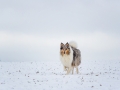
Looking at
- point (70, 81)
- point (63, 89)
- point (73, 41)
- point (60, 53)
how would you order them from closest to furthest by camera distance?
point (63, 89), point (70, 81), point (60, 53), point (73, 41)

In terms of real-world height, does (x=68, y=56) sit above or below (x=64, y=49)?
below

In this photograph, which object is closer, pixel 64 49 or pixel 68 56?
pixel 64 49

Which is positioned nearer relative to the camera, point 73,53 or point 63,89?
point 63,89

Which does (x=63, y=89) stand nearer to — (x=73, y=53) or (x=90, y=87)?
(x=90, y=87)

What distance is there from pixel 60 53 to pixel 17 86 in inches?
241

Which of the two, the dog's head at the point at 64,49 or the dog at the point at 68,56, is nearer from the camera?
the dog's head at the point at 64,49

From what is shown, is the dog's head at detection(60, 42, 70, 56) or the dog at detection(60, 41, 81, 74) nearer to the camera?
the dog's head at detection(60, 42, 70, 56)

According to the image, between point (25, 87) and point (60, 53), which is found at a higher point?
point (60, 53)

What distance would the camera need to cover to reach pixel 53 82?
14.9m

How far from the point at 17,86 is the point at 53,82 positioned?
7.04ft

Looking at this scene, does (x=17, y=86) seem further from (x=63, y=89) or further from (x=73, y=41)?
(x=73, y=41)

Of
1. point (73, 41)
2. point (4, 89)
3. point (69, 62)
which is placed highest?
point (73, 41)

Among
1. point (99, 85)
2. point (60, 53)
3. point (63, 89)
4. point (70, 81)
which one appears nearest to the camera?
point (63, 89)

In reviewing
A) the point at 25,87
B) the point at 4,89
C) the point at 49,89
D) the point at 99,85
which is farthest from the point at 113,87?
the point at 4,89
